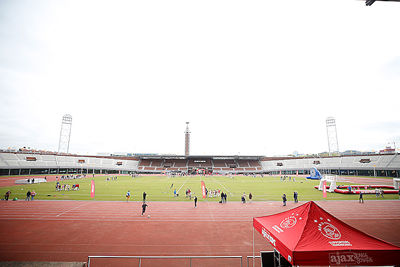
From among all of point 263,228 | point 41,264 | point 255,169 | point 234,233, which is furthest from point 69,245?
point 255,169

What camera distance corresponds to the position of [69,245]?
10.7 metres

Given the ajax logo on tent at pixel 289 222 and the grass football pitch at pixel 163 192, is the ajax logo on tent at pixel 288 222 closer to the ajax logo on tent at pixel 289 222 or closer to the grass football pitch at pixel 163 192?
the ajax logo on tent at pixel 289 222

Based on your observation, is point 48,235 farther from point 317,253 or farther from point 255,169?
point 255,169

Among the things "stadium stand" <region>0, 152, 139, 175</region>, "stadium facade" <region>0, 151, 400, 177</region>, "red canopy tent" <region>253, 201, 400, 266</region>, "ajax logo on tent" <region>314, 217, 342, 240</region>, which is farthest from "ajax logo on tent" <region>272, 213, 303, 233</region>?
"stadium stand" <region>0, 152, 139, 175</region>

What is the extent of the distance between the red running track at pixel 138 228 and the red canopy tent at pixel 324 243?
5.16 metres

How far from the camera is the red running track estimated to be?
1013 cm

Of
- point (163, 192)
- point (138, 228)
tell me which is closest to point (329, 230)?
point (138, 228)

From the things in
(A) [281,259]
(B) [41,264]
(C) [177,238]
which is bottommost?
(C) [177,238]

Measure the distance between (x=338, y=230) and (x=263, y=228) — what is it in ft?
7.26

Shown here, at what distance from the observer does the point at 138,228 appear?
13.7 m

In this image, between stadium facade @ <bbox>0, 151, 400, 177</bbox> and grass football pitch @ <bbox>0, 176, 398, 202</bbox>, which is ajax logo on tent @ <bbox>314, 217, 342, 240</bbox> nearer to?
grass football pitch @ <bbox>0, 176, 398, 202</bbox>

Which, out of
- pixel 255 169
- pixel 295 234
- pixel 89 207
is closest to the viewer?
pixel 295 234

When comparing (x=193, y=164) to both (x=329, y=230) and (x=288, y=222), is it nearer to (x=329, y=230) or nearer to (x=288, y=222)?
(x=288, y=222)

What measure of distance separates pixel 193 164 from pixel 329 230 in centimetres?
8932
